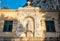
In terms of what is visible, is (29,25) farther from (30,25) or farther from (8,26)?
(8,26)

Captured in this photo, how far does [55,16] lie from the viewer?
15.7 metres

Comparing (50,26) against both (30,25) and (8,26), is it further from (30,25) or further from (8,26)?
(8,26)

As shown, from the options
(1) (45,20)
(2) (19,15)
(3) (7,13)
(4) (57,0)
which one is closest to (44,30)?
(1) (45,20)

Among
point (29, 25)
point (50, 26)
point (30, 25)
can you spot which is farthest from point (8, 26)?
point (50, 26)

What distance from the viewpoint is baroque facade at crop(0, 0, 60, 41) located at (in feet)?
46.1

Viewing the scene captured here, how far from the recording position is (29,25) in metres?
15.1

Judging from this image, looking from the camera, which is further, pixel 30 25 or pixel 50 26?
pixel 50 26

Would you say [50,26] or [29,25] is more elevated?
[29,25]

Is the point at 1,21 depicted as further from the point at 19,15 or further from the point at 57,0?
the point at 57,0

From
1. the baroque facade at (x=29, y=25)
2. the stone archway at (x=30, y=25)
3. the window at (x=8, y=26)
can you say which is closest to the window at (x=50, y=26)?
the baroque facade at (x=29, y=25)

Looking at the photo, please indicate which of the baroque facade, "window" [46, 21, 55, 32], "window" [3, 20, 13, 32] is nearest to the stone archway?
the baroque facade

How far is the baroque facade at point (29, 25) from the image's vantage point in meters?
14.1

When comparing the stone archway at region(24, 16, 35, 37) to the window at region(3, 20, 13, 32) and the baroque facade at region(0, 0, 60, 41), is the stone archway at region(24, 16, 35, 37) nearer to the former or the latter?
the baroque facade at region(0, 0, 60, 41)

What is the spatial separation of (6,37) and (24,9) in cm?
383
